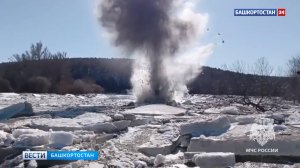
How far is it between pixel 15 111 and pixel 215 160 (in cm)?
1046

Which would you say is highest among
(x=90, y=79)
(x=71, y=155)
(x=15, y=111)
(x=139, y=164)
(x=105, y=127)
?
(x=90, y=79)

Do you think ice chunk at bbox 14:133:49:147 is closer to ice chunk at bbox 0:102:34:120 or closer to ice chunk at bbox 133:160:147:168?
ice chunk at bbox 133:160:147:168

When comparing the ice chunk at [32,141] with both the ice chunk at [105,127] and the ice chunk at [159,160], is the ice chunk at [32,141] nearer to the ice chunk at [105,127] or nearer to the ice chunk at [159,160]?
the ice chunk at [159,160]

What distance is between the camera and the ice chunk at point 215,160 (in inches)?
271

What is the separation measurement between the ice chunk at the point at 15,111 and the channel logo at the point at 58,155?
7.93 m

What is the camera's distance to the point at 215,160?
271 inches

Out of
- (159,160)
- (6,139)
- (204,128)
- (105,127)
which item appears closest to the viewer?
(159,160)

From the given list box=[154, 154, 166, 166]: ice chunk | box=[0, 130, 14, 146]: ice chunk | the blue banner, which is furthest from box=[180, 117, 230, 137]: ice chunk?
box=[0, 130, 14, 146]: ice chunk

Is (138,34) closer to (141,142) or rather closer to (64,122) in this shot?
(64,122)

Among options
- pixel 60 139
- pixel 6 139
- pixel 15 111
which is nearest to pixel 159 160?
pixel 60 139

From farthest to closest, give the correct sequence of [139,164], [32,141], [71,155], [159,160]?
[32,141]
[71,155]
[159,160]
[139,164]

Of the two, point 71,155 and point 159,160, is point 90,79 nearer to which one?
point 71,155

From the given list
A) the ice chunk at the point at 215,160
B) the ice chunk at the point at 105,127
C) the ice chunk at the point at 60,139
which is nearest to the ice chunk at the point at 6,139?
the ice chunk at the point at 60,139

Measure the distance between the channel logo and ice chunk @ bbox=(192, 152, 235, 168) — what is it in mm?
1924
